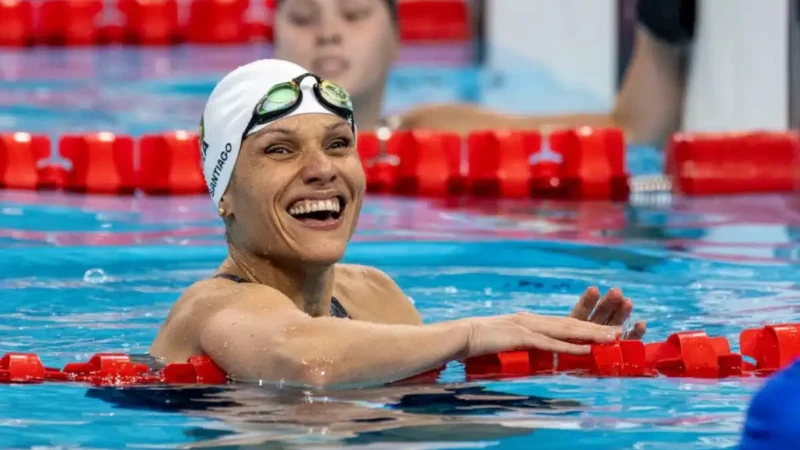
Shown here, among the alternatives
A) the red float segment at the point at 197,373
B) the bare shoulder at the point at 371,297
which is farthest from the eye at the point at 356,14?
the red float segment at the point at 197,373

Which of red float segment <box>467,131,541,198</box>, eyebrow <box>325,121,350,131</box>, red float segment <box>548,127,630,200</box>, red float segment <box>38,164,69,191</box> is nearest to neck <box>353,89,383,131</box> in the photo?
red float segment <box>467,131,541,198</box>

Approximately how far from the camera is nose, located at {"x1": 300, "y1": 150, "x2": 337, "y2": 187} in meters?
4.25

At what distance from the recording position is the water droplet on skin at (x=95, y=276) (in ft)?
20.7

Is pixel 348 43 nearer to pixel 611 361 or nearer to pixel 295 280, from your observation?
pixel 295 280

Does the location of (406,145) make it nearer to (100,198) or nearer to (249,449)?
(100,198)

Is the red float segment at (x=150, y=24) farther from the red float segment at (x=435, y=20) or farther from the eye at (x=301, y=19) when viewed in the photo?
the eye at (x=301, y=19)

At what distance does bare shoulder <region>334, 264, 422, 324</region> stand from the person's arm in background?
4623mm

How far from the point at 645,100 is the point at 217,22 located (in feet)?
22.2

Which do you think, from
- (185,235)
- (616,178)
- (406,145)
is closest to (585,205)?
(616,178)

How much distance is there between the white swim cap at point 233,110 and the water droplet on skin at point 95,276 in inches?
74.9

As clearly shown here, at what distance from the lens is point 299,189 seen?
14.0ft

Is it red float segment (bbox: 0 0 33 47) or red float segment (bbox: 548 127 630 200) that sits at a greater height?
red float segment (bbox: 0 0 33 47)

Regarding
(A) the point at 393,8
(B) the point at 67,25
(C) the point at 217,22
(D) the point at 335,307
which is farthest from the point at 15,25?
(D) the point at 335,307

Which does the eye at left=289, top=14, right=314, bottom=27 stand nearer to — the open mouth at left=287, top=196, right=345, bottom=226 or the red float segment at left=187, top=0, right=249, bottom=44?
the open mouth at left=287, top=196, right=345, bottom=226
